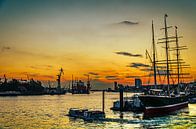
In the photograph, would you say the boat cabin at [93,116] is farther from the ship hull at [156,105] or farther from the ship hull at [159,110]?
the ship hull at [156,105]

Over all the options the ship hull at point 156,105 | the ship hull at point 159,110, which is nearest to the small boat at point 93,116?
the ship hull at point 159,110

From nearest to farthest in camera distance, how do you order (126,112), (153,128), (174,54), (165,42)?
(153,128)
(126,112)
(165,42)
(174,54)

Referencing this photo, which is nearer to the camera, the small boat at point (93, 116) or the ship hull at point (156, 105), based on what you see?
the small boat at point (93, 116)

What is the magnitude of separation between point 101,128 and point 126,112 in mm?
39891

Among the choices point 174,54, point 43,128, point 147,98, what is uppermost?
point 174,54

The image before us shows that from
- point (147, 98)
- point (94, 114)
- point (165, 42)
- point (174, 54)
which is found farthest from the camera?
point (174, 54)

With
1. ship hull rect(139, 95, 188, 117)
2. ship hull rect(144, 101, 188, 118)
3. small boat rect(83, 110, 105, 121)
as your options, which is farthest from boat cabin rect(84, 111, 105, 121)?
ship hull rect(139, 95, 188, 117)

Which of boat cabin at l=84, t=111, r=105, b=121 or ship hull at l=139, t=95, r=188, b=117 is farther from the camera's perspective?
ship hull at l=139, t=95, r=188, b=117

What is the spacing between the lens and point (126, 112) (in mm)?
106188

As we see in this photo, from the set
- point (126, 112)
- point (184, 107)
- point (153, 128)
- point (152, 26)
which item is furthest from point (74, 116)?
point (184, 107)

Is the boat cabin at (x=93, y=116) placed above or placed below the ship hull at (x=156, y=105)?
below

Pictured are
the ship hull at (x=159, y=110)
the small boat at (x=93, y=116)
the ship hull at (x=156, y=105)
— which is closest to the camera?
the small boat at (x=93, y=116)

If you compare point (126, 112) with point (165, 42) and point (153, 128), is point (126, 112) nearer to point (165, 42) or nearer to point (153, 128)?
point (165, 42)

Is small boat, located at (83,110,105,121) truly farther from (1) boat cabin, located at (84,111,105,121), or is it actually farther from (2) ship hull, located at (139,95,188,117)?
(2) ship hull, located at (139,95,188,117)
